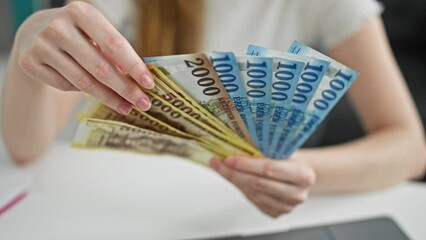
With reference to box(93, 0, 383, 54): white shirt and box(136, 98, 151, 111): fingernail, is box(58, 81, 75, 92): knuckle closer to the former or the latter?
box(136, 98, 151, 111): fingernail

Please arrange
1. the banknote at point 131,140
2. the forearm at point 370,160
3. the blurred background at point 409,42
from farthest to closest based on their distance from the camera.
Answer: the blurred background at point 409,42 → the forearm at point 370,160 → the banknote at point 131,140

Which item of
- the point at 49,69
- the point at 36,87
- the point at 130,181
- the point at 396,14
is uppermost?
the point at 49,69

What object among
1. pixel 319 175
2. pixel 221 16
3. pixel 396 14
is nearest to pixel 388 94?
pixel 319 175

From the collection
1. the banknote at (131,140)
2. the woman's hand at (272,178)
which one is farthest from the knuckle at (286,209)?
the banknote at (131,140)

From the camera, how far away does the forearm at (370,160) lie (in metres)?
0.85

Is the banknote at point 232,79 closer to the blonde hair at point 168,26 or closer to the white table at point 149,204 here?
the white table at point 149,204

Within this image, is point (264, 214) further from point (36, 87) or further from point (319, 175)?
point (36, 87)

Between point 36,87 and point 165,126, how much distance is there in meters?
0.24

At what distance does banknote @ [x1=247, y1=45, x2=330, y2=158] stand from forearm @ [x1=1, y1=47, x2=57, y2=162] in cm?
33

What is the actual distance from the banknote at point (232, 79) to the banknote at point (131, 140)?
97 millimetres

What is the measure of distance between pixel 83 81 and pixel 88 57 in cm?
3

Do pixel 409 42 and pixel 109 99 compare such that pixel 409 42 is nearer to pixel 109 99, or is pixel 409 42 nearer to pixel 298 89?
pixel 298 89

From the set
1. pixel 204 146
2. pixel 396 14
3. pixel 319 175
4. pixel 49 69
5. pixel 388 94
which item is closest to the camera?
pixel 49 69

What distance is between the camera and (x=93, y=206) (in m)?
0.78
